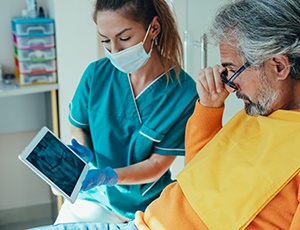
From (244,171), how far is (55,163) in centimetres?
51

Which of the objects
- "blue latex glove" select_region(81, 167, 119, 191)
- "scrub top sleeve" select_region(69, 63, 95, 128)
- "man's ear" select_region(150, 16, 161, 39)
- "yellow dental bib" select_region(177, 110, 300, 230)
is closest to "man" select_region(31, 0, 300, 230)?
"yellow dental bib" select_region(177, 110, 300, 230)

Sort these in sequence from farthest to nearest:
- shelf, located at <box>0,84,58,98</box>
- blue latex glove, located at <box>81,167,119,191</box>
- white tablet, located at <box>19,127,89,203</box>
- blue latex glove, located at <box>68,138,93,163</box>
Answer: shelf, located at <box>0,84,58,98</box> → blue latex glove, located at <box>68,138,93,163</box> → blue latex glove, located at <box>81,167,119,191</box> → white tablet, located at <box>19,127,89,203</box>

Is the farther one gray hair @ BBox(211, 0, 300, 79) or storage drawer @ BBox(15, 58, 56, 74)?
storage drawer @ BBox(15, 58, 56, 74)

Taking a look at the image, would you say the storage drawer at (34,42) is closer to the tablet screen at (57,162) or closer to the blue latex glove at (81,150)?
the blue latex glove at (81,150)

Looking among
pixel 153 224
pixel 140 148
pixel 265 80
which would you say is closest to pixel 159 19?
pixel 140 148

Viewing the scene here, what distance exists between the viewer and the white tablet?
128 centimetres

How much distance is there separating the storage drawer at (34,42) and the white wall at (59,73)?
0.04 meters

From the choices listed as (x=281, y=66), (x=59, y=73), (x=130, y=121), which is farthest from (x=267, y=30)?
(x=59, y=73)

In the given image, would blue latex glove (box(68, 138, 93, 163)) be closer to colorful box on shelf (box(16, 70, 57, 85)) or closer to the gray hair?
the gray hair

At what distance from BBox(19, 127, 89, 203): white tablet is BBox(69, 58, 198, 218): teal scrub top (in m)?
0.17

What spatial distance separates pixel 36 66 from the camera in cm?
237

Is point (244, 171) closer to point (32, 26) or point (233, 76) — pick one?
point (233, 76)

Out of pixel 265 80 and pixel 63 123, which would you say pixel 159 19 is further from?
pixel 63 123

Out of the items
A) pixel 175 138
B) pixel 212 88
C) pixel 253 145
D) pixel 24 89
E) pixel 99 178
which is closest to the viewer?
pixel 253 145
